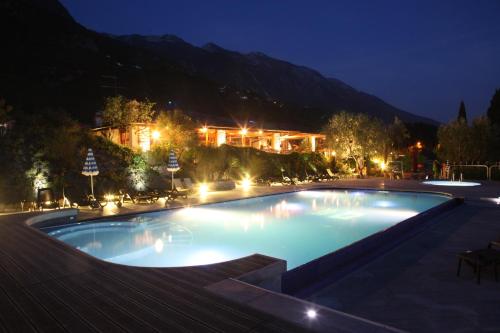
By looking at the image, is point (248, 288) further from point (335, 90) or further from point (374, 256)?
point (335, 90)

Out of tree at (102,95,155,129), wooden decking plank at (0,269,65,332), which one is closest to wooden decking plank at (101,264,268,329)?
wooden decking plank at (0,269,65,332)

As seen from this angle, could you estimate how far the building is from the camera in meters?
19.0

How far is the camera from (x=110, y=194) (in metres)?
13.5

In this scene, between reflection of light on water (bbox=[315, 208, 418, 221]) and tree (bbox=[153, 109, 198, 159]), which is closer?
reflection of light on water (bbox=[315, 208, 418, 221])

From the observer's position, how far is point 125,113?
65.3 ft

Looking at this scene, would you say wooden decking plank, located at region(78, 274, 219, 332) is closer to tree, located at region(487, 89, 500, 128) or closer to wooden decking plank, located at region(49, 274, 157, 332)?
wooden decking plank, located at region(49, 274, 157, 332)

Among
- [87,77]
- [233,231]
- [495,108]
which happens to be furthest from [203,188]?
[87,77]

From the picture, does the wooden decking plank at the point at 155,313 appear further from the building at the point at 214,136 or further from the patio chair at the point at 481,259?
the building at the point at 214,136

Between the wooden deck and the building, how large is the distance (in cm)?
1309

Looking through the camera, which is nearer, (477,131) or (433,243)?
(433,243)

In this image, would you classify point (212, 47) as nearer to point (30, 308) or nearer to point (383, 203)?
point (383, 203)

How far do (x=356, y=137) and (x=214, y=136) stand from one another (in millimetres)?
9524

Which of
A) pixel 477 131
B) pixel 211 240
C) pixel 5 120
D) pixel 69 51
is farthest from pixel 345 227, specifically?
pixel 69 51

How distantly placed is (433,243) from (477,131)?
738 inches
